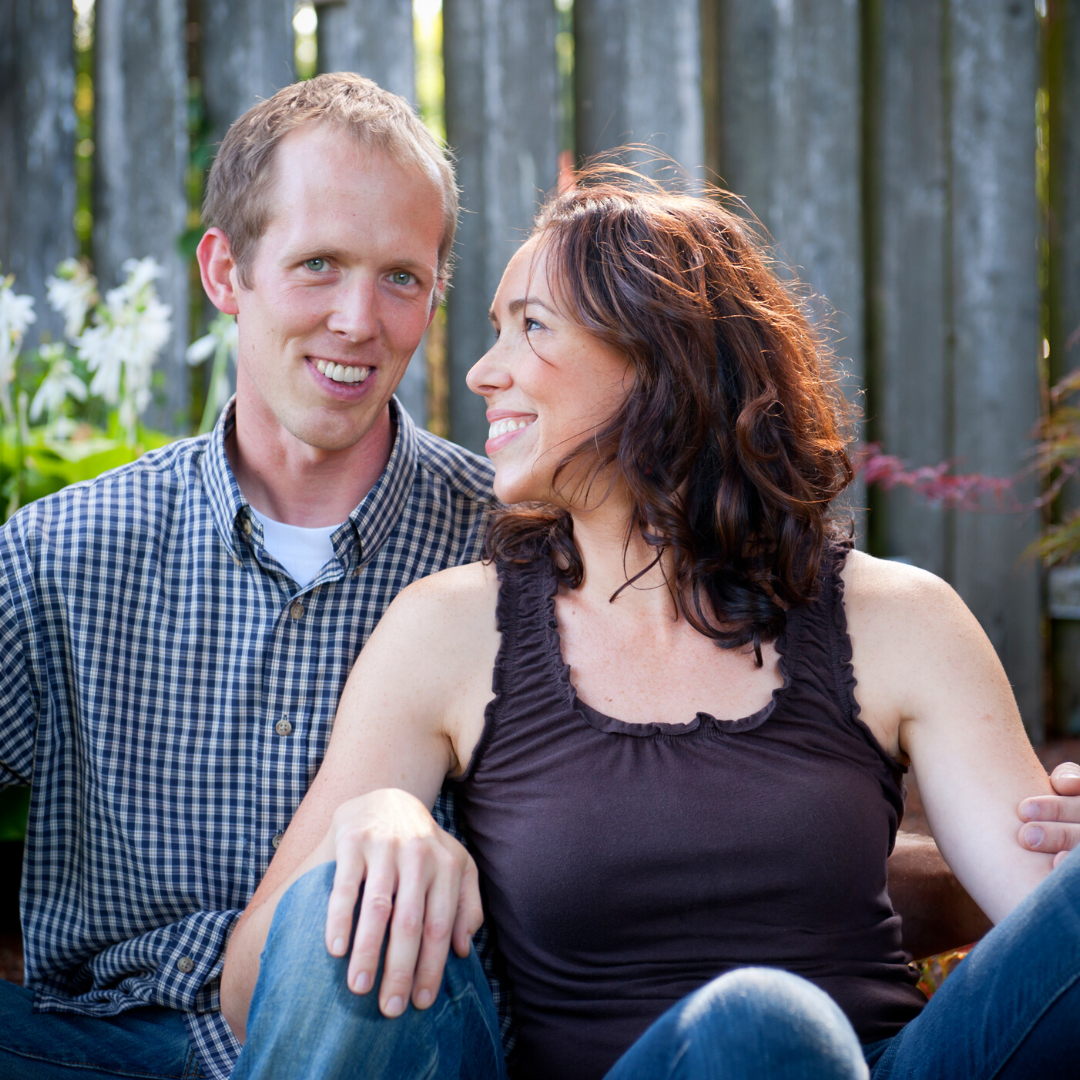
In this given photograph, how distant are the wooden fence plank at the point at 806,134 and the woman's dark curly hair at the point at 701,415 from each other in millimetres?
992

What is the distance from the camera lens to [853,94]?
2584 mm

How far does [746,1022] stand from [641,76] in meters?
2.20

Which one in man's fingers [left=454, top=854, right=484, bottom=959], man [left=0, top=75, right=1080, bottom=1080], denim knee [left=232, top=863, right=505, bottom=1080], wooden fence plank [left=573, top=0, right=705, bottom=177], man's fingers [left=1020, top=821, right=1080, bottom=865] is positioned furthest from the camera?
wooden fence plank [left=573, top=0, right=705, bottom=177]

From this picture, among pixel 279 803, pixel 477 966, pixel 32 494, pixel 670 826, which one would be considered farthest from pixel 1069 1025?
pixel 32 494

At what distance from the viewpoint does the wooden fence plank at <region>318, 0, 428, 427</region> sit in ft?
9.02

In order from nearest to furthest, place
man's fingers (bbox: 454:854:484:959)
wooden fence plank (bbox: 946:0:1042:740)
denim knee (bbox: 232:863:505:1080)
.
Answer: denim knee (bbox: 232:863:505:1080) → man's fingers (bbox: 454:854:484:959) → wooden fence plank (bbox: 946:0:1042:740)

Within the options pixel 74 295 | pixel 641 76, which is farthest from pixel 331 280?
pixel 641 76

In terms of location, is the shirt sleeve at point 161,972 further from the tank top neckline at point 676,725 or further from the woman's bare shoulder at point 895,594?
the woman's bare shoulder at point 895,594

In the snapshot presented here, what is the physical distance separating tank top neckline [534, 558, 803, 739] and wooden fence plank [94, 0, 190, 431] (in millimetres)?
1765

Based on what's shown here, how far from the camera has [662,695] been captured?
149 cm

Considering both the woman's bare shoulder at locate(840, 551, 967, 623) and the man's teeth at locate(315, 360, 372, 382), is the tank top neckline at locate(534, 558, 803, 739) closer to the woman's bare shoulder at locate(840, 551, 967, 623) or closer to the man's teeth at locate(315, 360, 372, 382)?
the woman's bare shoulder at locate(840, 551, 967, 623)

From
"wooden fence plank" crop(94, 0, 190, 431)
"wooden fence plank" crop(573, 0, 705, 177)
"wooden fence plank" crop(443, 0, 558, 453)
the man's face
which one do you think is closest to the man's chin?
the man's face

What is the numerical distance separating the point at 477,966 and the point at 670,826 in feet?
0.91

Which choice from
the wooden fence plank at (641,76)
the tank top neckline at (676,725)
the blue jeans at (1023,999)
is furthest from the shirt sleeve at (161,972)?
the wooden fence plank at (641,76)
